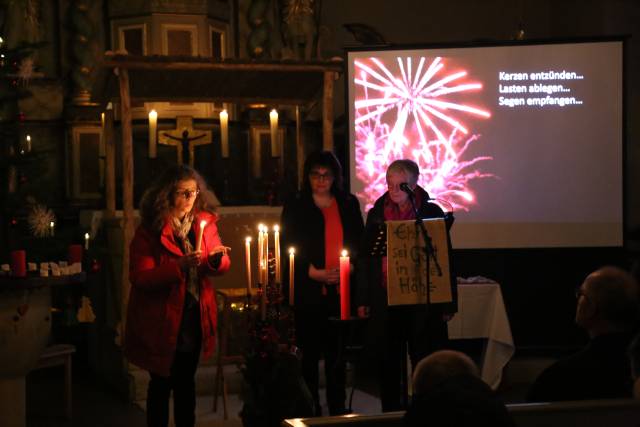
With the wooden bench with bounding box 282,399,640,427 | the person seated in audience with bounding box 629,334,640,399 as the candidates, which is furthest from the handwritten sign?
the wooden bench with bounding box 282,399,640,427

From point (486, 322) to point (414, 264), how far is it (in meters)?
2.53

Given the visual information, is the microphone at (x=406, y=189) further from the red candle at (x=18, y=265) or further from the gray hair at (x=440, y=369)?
the gray hair at (x=440, y=369)

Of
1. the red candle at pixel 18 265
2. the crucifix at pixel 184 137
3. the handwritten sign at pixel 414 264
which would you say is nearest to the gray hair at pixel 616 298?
the handwritten sign at pixel 414 264

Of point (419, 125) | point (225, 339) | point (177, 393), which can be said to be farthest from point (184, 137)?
point (177, 393)

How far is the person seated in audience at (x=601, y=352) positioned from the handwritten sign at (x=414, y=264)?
1276mm

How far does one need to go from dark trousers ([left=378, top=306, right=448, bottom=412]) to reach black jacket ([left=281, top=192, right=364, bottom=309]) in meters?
0.39

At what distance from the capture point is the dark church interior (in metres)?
4.73

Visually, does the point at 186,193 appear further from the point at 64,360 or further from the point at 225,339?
the point at 64,360

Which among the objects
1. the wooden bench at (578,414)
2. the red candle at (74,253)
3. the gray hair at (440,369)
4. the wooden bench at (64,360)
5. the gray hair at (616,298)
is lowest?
the wooden bench at (64,360)

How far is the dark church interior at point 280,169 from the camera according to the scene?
4.73m

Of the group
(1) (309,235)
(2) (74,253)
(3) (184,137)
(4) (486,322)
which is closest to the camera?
(1) (309,235)

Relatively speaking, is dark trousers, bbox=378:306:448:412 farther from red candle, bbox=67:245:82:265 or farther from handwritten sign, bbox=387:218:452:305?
red candle, bbox=67:245:82:265

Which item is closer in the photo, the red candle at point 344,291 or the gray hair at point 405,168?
the red candle at point 344,291

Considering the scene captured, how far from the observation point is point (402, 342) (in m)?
4.59
